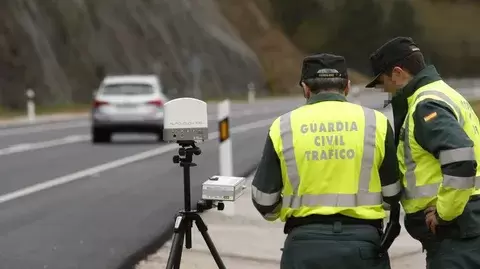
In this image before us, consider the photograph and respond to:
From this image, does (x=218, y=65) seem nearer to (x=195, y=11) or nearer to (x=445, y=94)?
(x=195, y=11)

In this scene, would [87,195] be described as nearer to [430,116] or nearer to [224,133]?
[224,133]

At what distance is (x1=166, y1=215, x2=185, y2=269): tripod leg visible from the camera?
17.8 feet

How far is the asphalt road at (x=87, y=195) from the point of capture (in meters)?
8.95

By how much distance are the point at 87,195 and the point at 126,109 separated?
1048cm

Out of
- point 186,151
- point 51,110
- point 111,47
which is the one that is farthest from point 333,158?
point 111,47

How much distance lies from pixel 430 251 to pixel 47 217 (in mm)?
6970

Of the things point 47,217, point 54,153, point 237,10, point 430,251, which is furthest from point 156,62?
point 430,251

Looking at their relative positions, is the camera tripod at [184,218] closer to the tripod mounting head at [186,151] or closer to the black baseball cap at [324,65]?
the tripod mounting head at [186,151]

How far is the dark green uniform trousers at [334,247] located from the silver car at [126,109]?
19029 mm

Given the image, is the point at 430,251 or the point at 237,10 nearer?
the point at 430,251

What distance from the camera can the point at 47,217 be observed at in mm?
10938

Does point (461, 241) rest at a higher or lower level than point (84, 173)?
higher

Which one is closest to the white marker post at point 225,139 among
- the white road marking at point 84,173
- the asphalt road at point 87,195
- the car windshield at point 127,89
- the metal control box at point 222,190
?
the asphalt road at point 87,195

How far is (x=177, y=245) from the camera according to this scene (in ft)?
18.0
